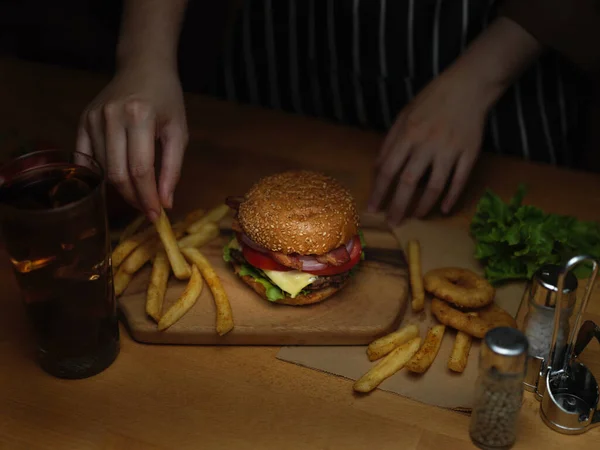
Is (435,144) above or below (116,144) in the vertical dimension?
below

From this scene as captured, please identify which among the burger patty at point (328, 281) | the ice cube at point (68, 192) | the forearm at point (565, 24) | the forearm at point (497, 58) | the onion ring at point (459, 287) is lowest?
the burger patty at point (328, 281)

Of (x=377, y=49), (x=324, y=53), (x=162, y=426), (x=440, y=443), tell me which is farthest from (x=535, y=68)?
(x=162, y=426)

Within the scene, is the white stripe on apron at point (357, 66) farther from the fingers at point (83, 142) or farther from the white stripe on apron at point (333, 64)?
the fingers at point (83, 142)

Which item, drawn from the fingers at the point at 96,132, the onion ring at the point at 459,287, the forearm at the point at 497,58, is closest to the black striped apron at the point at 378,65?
the forearm at the point at 497,58

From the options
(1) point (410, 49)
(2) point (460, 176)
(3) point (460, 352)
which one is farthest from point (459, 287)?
(1) point (410, 49)

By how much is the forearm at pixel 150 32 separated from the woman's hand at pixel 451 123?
85 centimetres

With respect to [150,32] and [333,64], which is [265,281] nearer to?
[150,32]

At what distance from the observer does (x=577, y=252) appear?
2.65m

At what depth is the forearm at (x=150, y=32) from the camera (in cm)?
261

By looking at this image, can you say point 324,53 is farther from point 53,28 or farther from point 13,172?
point 53,28

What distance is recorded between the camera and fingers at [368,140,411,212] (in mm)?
2805

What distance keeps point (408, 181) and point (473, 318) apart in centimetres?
64

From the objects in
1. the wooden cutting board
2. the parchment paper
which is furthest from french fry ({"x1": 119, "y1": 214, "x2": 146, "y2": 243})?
the parchment paper

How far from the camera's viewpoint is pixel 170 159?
246 centimetres
